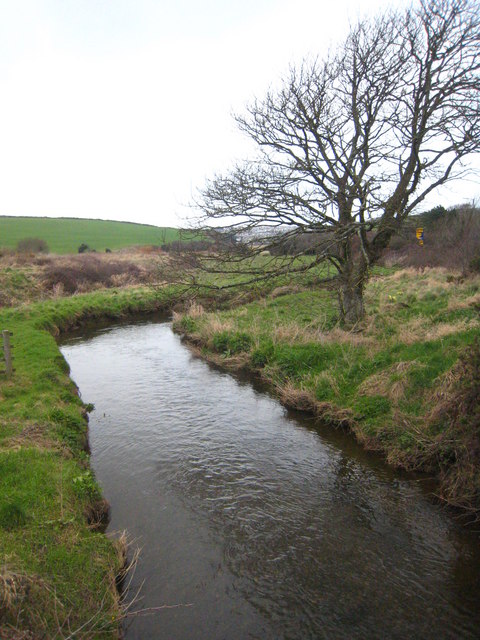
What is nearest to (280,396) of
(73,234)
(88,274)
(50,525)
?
(50,525)

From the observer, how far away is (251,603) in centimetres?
557

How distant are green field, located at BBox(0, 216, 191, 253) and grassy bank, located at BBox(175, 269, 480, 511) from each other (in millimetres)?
44095

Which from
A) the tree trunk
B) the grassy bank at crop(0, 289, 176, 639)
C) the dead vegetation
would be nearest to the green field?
the dead vegetation

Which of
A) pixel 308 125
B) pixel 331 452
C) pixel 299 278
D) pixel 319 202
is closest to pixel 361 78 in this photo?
pixel 308 125

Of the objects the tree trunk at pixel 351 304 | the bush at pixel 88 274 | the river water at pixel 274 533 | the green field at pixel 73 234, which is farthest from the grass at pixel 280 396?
the green field at pixel 73 234

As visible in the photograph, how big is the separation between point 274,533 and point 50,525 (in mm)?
3345

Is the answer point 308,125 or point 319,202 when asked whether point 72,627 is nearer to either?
Result: point 319,202

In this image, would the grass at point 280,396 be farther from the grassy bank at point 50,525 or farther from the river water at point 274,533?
the river water at point 274,533

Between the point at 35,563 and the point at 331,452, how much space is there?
20.9 feet

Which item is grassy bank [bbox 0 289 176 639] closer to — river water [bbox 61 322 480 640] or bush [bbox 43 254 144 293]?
river water [bbox 61 322 480 640]

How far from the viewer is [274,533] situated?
693 centimetres

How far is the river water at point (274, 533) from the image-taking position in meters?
5.33

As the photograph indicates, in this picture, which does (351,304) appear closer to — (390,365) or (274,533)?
(390,365)

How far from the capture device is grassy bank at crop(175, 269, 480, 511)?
7806mm
